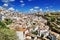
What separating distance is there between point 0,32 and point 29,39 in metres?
1.61

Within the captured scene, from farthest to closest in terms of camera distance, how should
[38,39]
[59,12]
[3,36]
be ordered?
[59,12] < [38,39] < [3,36]

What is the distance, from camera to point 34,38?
6.30m

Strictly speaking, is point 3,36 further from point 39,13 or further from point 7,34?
point 39,13

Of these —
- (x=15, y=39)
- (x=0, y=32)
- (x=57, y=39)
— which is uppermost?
(x=0, y=32)

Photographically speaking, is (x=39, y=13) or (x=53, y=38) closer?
(x=53, y=38)

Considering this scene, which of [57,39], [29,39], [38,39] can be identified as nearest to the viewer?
[29,39]

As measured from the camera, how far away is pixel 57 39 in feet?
19.8

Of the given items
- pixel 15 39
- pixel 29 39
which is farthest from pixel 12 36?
pixel 29 39

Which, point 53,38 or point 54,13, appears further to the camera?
point 54,13

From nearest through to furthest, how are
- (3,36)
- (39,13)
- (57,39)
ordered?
(3,36)
(57,39)
(39,13)

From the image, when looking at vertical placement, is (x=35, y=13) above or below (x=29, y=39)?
above

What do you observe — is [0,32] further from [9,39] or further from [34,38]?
[34,38]

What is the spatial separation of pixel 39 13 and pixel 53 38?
14550 mm

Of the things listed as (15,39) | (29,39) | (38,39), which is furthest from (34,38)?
(15,39)
